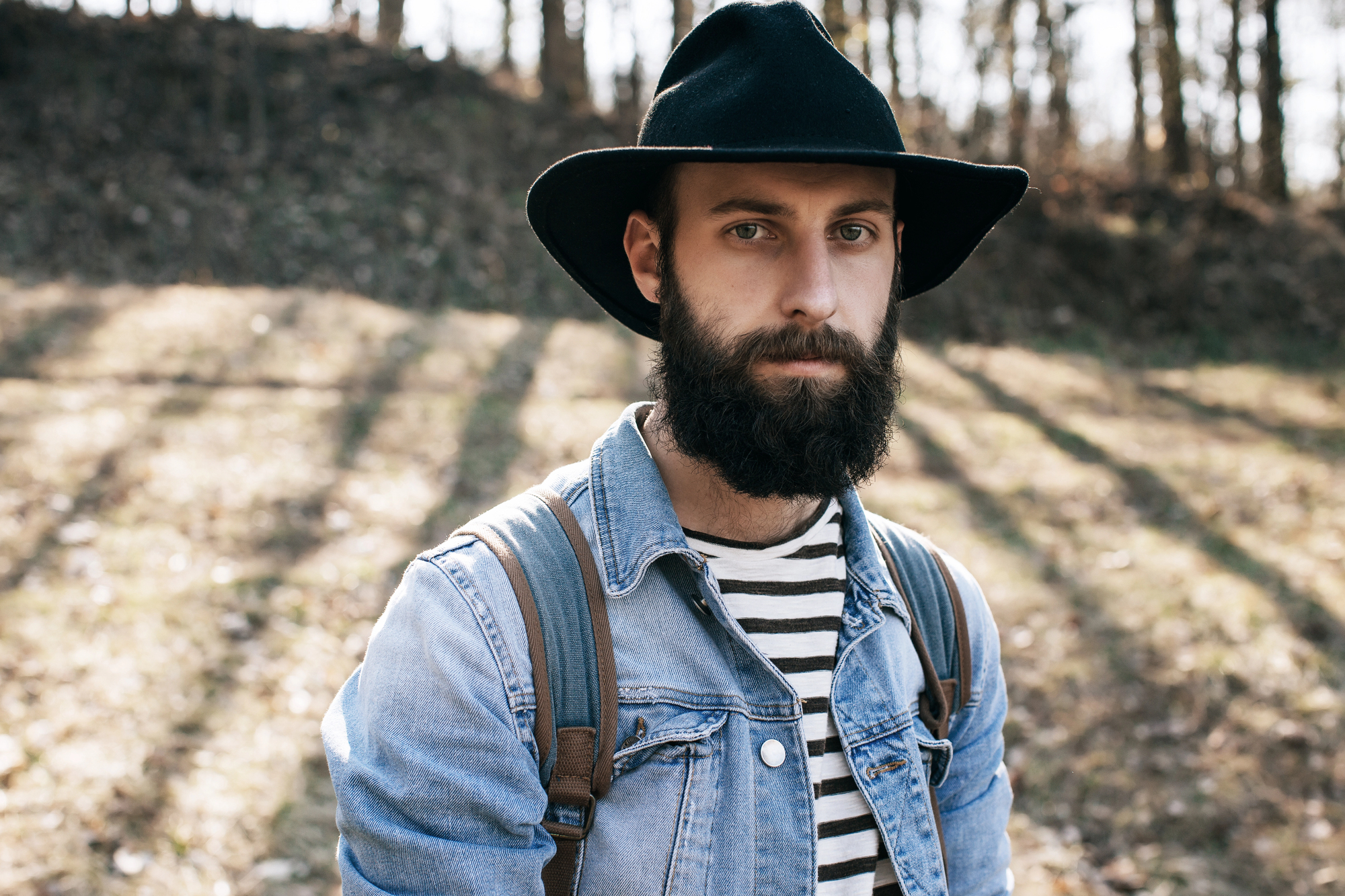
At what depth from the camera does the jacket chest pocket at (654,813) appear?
1.65m

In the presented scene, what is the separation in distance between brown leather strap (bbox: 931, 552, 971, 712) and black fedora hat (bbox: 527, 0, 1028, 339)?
0.92m

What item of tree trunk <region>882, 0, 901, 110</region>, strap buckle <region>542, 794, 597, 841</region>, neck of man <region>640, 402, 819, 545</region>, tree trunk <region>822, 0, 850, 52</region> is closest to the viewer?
strap buckle <region>542, 794, 597, 841</region>

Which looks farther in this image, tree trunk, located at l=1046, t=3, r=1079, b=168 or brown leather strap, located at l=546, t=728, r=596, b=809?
tree trunk, located at l=1046, t=3, r=1079, b=168

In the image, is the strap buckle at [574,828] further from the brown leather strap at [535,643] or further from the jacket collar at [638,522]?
the jacket collar at [638,522]

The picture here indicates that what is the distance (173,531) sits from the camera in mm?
6441

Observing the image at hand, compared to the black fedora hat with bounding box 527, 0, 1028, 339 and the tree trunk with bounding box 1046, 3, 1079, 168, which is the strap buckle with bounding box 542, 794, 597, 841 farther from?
the tree trunk with bounding box 1046, 3, 1079, 168

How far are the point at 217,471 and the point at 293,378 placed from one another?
104 inches

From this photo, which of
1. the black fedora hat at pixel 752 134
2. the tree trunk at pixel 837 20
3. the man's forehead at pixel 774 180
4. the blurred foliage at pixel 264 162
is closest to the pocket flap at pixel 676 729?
the black fedora hat at pixel 752 134

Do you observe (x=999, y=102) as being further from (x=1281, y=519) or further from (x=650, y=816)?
(x=650, y=816)

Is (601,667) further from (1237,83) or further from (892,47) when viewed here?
(1237,83)

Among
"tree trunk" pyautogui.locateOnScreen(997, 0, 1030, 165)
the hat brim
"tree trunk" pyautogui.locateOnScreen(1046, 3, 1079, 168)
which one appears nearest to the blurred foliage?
"tree trunk" pyautogui.locateOnScreen(997, 0, 1030, 165)

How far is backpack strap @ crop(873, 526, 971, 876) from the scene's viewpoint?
202cm

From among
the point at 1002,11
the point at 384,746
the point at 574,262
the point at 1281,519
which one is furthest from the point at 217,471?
the point at 1002,11

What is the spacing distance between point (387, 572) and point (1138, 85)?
2603 centimetres
